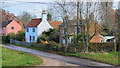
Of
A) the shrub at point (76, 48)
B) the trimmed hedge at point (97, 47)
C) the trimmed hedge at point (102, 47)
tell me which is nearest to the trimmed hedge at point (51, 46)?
the shrub at point (76, 48)

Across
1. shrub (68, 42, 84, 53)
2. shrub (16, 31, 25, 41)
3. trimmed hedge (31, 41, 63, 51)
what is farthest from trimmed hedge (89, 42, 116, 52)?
shrub (16, 31, 25, 41)

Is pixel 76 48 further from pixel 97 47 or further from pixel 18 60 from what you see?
pixel 18 60

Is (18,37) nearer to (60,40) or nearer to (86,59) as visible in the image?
(60,40)

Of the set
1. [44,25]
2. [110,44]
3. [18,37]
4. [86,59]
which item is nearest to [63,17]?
[86,59]

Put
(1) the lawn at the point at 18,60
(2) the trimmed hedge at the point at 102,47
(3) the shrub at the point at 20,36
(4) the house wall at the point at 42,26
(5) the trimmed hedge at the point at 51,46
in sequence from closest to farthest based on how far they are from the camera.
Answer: (1) the lawn at the point at 18,60
(2) the trimmed hedge at the point at 102,47
(5) the trimmed hedge at the point at 51,46
(4) the house wall at the point at 42,26
(3) the shrub at the point at 20,36

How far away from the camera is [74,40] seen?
1788cm

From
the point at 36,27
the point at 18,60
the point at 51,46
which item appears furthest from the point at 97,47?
the point at 36,27

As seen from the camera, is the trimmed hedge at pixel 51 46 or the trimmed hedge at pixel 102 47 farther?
the trimmed hedge at pixel 51 46

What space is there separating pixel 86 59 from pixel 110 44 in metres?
5.74

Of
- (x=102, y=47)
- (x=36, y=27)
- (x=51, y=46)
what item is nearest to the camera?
(x=102, y=47)

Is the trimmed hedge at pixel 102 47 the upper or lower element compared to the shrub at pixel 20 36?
lower

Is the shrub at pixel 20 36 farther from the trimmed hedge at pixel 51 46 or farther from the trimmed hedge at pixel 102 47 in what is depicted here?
the trimmed hedge at pixel 102 47

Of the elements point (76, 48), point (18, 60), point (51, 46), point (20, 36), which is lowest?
point (18, 60)

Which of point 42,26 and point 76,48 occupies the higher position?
point 42,26
